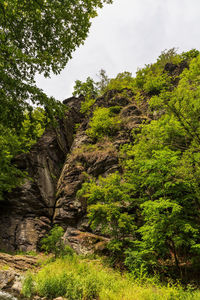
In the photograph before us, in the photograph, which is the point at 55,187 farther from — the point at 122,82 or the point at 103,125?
the point at 122,82

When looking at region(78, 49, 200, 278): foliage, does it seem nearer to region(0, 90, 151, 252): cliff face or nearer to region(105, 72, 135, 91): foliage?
region(0, 90, 151, 252): cliff face

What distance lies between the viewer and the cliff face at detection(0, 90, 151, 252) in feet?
53.8

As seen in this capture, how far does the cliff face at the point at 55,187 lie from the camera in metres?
16.4

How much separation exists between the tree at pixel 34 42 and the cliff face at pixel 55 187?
9.86 metres

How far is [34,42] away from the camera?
18.5 ft

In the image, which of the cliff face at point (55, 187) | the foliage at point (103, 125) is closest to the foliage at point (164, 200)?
the cliff face at point (55, 187)

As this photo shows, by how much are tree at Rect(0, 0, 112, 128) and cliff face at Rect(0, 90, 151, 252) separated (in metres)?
9.86

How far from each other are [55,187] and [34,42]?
17730mm

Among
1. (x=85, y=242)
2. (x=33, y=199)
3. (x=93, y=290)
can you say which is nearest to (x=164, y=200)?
(x=93, y=290)

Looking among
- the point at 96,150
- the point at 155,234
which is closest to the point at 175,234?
the point at 155,234

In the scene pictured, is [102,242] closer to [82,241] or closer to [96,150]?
[82,241]

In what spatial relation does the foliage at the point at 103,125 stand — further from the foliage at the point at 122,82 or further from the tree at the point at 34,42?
the tree at the point at 34,42

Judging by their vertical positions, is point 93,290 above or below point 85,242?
above

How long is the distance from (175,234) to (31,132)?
9.13 m
